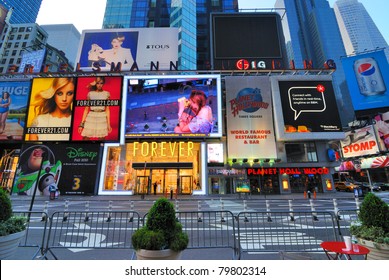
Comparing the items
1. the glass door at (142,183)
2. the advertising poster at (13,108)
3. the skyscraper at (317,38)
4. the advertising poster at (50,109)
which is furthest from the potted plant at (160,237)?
the skyscraper at (317,38)

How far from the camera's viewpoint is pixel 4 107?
33.1 metres

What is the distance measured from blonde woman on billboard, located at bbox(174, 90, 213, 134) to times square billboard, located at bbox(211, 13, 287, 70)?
8206mm

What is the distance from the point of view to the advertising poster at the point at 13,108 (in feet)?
105

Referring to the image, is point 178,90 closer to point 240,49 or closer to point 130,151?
point 130,151

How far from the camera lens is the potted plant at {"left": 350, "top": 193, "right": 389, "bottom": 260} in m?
3.87

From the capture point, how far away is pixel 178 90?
110ft

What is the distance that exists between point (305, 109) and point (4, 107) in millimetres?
47285

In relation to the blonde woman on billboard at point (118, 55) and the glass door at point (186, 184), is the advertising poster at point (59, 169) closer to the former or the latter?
the glass door at point (186, 184)

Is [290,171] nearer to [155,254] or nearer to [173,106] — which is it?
[173,106]

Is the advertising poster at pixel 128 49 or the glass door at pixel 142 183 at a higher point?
the advertising poster at pixel 128 49

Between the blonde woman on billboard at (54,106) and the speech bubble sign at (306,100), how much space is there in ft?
114

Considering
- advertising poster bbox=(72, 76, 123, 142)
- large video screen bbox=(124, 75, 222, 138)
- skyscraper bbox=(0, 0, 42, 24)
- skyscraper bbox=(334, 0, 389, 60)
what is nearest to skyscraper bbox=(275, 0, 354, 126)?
skyscraper bbox=(334, 0, 389, 60)

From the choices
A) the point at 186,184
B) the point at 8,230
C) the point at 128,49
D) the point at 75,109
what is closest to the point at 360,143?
the point at 186,184

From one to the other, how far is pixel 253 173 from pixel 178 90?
1756 cm
